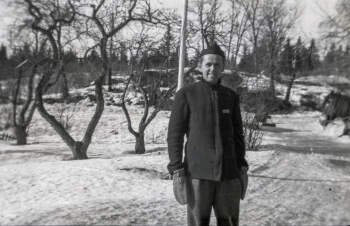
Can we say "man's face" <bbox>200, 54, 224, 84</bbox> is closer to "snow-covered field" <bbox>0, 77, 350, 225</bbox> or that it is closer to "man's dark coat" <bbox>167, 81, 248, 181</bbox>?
"man's dark coat" <bbox>167, 81, 248, 181</bbox>

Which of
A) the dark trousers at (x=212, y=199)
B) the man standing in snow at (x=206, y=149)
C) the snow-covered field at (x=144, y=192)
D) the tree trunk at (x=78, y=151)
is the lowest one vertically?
the tree trunk at (x=78, y=151)

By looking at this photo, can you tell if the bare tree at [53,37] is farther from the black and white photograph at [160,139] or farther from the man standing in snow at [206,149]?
the man standing in snow at [206,149]

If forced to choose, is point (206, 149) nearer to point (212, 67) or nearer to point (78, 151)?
point (212, 67)

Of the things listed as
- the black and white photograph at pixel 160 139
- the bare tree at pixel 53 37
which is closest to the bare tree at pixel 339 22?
the black and white photograph at pixel 160 139

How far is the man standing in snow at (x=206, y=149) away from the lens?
335cm

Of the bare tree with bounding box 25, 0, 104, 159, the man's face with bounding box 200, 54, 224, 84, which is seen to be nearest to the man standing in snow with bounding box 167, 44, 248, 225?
the man's face with bounding box 200, 54, 224, 84

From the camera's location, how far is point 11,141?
74.0ft

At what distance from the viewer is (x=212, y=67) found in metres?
3.36

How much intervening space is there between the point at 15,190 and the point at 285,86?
146 feet

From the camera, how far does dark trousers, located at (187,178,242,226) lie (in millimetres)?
3350

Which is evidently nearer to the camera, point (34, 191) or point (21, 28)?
point (34, 191)

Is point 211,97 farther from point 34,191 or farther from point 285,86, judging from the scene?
point 285,86

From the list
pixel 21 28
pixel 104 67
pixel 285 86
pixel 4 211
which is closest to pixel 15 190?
pixel 4 211

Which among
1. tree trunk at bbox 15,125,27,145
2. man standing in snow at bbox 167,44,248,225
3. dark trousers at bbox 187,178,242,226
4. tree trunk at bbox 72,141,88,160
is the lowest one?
tree trunk at bbox 15,125,27,145
